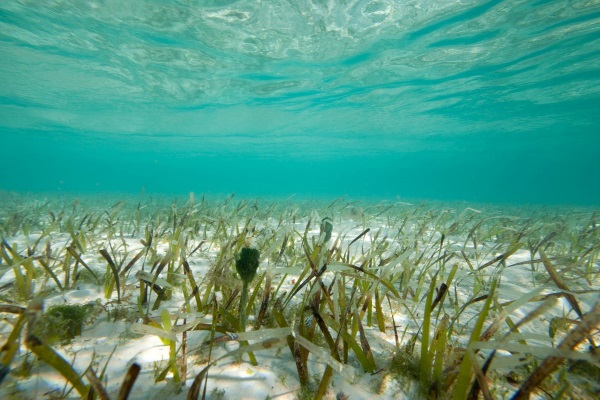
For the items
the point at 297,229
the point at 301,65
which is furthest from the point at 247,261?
the point at 301,65

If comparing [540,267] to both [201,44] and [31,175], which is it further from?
[31,175]

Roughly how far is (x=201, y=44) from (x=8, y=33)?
8.13 m

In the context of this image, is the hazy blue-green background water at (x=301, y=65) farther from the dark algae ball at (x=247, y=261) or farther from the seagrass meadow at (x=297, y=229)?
the dark algae ball at (x=247, y=261)

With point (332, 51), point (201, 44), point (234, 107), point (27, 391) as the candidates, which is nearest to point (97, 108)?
point (234, 107)

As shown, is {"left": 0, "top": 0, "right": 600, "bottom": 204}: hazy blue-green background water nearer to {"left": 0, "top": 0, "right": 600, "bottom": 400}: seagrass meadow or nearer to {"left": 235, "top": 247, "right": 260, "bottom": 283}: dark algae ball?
{"left": 0, "top": 0, "right": 600, "bottom": 400}: seagrass meadow

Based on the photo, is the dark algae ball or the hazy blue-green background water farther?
the hazy blue-green background water

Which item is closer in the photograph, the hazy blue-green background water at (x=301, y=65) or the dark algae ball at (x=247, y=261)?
the dark algae ball at (x=247, y=261)

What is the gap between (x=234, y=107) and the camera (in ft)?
Answer: 72.0

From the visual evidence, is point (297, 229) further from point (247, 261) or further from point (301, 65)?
point (301, 65)

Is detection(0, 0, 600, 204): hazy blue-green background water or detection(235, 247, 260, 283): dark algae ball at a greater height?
detection(0, 0, 600, 204): hazy blue-green background water

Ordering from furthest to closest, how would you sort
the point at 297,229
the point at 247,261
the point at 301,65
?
1. the point at 301,65
2. the point at 297,229
3. the point at 247,261

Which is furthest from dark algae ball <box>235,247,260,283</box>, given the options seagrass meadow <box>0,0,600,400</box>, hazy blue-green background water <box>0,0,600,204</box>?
hazy blue-green background water <box>0,0,600,204</box>

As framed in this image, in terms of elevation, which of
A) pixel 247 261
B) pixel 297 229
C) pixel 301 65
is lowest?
pixel 297 229

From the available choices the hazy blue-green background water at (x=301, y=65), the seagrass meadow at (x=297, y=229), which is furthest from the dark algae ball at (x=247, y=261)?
the hazy blue-green background water at (x=301, y=65)
